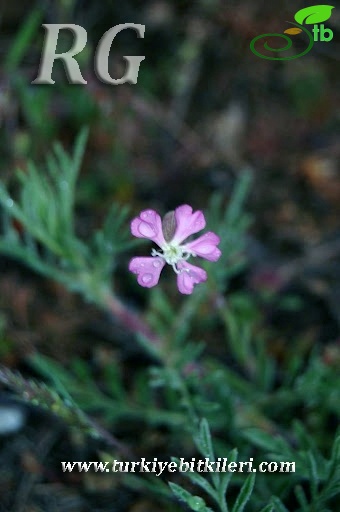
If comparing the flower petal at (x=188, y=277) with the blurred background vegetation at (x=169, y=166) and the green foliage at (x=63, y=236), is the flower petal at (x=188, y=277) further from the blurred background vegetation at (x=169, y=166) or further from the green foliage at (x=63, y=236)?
the blurred background vegetation at (x=169, y=166)

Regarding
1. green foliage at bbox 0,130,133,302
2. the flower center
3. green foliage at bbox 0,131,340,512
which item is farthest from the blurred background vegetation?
the flower center

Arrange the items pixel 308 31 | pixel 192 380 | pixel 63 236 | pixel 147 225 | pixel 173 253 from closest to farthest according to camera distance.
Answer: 1. pixel 147 225
2. pixel 173 253
3. pixel 192 380
4. pixel 63 236
5. pixel 308 31

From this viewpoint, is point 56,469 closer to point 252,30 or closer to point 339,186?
point 339,186

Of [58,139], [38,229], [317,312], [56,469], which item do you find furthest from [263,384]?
[58,139]

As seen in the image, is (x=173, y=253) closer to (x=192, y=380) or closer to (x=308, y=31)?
(x=192, y=380)

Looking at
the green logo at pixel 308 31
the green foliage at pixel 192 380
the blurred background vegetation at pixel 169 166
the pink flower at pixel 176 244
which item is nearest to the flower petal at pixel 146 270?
the pink flower at pixel 176 244

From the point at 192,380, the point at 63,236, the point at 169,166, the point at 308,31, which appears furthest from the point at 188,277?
the point at 308,31

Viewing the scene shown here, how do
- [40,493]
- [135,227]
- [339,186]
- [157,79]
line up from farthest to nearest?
1. [157,79]
2. [339,186]
3. [40,493]
4. [135,227]
